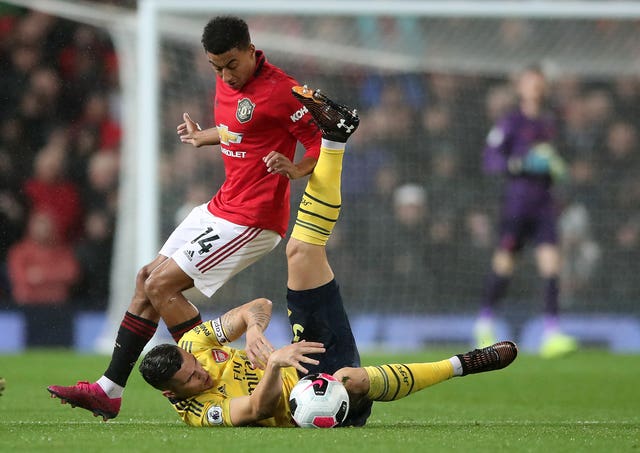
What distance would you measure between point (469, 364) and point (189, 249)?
1.71m

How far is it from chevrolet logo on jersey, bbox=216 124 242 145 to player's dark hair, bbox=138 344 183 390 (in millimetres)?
1562

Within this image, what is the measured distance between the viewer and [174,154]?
13.1 m

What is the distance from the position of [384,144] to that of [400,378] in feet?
26.9

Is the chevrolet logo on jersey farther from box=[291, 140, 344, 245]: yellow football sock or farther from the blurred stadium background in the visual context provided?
the blurred stadium background

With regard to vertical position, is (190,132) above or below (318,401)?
above

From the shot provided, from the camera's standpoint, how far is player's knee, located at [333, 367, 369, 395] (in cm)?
591

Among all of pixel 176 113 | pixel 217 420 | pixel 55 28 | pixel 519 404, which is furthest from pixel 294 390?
pixel 55 28

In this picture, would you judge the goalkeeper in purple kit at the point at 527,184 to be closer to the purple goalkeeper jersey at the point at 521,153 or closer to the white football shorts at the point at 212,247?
the purple goalkeeper jersey at the point at 521,153

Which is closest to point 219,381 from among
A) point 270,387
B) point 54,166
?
point 270,387

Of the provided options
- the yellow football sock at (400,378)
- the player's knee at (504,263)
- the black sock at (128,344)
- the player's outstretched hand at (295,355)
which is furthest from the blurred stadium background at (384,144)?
the player's outstretched hand at (295,355)

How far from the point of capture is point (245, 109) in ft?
22.3

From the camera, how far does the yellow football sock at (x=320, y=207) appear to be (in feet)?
20.7

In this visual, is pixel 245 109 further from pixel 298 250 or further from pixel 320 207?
pixel 298 250

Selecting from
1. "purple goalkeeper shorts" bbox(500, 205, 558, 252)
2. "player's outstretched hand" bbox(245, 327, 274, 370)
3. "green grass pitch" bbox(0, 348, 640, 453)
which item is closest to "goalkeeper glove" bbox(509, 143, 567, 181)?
"purple goalkeeper shorts" bbox(500, 205, 558, 252)
